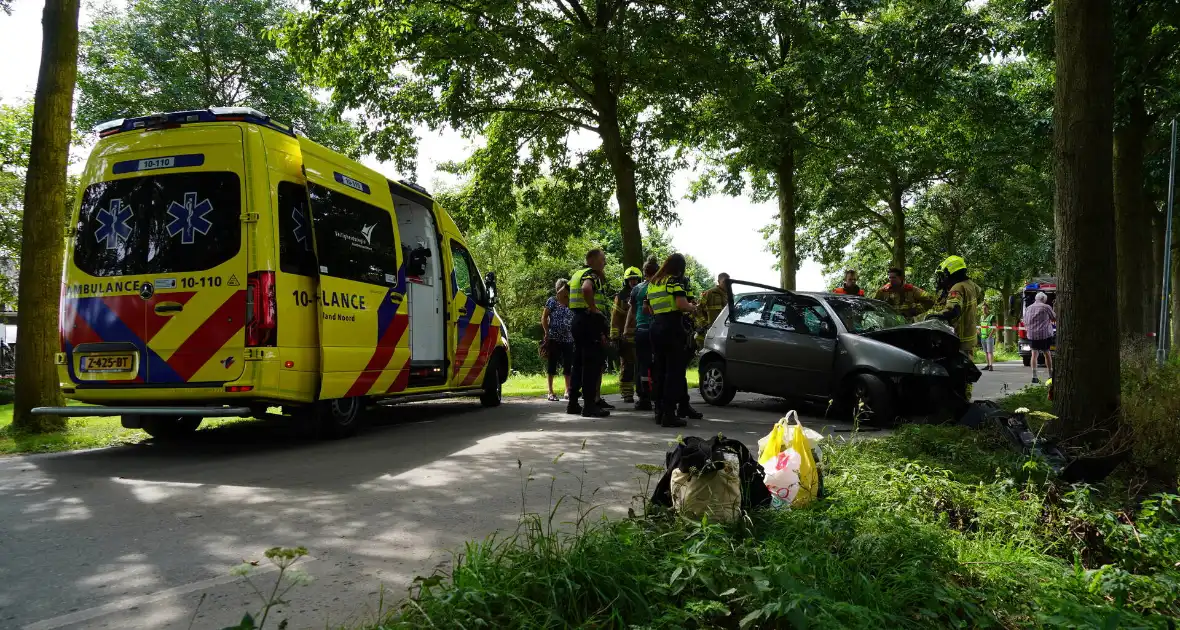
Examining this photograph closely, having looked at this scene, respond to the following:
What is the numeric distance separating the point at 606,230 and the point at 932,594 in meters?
18.4

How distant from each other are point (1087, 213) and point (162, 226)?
734 centimetres

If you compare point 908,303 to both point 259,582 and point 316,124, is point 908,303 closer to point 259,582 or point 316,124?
point 259,582

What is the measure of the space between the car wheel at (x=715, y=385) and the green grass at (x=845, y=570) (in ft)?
20.0

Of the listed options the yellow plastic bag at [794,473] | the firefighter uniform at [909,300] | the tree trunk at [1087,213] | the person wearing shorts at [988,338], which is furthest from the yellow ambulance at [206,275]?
the person wearing shorts at [988,338]

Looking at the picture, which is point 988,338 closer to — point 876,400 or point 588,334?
point 876,400

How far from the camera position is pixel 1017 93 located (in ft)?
63.5

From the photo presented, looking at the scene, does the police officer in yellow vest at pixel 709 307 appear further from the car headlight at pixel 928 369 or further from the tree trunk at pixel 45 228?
the tree trunk at pixel 45 228

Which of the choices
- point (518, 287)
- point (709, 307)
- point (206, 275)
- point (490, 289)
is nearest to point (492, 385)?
point (490, 289)

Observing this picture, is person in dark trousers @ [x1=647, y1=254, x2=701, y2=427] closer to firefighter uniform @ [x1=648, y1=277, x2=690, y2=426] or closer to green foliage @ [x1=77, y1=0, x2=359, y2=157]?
firefighter uniform @ [x1=648, y1=277, x2=690, y2=426]

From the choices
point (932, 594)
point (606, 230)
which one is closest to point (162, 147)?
point (932, 594)

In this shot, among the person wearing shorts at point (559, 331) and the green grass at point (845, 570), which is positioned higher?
the person wearing shorts at point (559, 331)

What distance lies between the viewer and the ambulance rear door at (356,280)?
7.04m

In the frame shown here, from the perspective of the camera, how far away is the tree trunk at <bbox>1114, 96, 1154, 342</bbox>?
13.4 metres

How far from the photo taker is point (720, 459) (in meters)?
3.69
